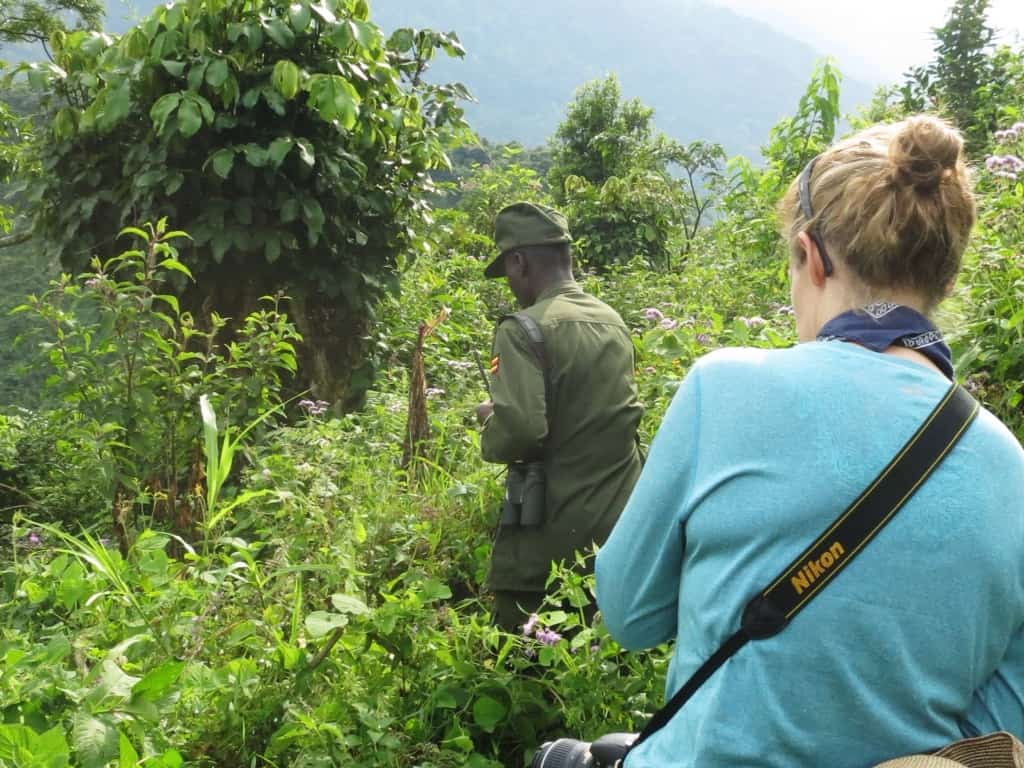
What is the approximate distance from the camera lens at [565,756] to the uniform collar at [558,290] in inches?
74.7

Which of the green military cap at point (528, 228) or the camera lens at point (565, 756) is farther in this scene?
the green military cap at point (528, 228)

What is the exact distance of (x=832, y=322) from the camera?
121 cm

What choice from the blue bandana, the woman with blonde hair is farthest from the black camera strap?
the blue bandana

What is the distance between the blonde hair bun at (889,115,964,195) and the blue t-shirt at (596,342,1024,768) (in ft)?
0.76

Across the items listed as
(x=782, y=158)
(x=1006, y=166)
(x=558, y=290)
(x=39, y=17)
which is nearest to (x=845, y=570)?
(x=558, y=290)

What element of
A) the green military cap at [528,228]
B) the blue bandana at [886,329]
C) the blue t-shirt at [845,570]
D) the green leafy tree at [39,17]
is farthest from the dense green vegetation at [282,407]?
the green leafy tree at [39,17]

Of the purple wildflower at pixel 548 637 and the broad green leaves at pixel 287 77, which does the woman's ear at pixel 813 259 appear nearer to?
the purple wildflower at pixel 548 637

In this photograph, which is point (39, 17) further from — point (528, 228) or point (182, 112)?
point (528, 228)

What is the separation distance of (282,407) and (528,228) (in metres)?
1.83

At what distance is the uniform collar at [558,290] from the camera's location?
126 inches

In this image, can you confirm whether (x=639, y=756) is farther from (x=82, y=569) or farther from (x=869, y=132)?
(x=82, y=569)

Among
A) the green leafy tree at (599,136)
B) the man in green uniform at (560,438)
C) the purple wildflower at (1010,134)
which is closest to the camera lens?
the man in green uniform at (560,438)

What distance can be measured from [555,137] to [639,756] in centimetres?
1839

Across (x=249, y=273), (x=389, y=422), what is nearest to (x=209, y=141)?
(x=249, y=273)
